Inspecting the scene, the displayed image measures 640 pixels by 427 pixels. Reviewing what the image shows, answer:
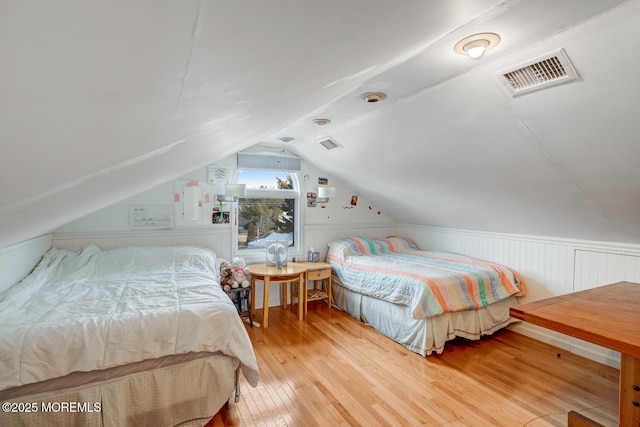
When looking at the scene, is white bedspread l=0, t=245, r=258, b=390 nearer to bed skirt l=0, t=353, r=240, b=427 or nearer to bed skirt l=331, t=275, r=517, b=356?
bed skirt l=0, t=353, r=240, b=427

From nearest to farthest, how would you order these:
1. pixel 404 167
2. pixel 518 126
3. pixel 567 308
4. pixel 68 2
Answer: pixel 68 2 → pixel 567 308 → pixel 518 126 → pixel 404 167

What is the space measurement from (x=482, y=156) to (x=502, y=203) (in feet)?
2.46

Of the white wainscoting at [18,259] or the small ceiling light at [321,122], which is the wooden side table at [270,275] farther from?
the white wainscoting at [18,259]

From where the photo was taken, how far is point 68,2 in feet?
0.69

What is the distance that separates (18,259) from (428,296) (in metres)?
3.21

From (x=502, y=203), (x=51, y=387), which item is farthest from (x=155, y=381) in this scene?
(x=502, y=203)

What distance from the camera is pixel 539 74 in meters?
1.69

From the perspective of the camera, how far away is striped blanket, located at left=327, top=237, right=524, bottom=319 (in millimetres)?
2820

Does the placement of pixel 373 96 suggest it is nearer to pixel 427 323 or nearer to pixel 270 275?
pixel 427 323

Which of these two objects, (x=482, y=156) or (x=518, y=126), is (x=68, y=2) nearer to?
(x=518, y=126)

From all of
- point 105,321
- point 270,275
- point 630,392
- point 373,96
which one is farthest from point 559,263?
point 105,321

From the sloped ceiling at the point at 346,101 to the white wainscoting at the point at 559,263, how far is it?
0.48ft

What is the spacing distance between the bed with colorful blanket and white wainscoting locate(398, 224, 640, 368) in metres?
0.15

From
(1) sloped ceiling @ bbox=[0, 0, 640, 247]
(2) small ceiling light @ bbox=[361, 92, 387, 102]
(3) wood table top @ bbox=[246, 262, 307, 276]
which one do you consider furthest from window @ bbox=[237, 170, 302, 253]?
(2) small ceiling light @ bbox=[361, 92, 387, 102]
